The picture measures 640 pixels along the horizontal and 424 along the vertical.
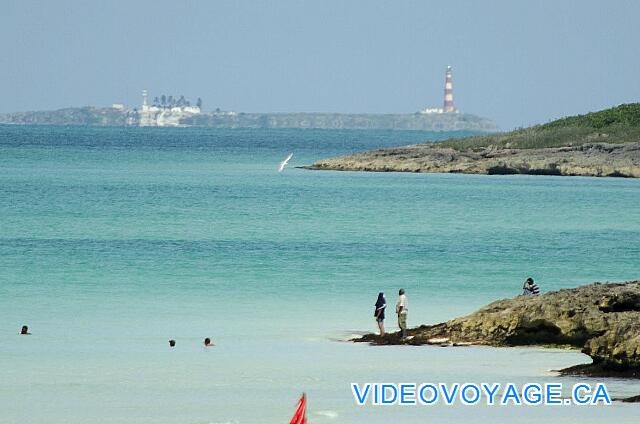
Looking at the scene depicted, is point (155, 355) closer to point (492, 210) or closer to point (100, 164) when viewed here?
point (492, 210)

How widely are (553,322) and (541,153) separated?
82.6 metres

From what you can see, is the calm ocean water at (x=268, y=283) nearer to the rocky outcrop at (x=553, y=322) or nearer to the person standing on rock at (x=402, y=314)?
the rocky outcrop at (x=553, y=322)

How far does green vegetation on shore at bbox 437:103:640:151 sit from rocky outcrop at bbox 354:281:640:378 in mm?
80254

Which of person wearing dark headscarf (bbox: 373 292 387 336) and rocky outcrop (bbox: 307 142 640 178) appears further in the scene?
rocky outcrop (bbox: 307 142 640 178)

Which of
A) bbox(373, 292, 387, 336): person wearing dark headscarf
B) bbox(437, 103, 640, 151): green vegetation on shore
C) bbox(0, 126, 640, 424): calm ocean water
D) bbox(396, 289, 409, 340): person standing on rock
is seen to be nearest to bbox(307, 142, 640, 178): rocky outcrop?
bbox(437, 103, 640, 151): green vegetation on shore

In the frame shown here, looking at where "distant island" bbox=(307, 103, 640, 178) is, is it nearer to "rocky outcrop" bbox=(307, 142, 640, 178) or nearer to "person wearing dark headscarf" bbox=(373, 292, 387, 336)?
"rocky outcrop" bbox=(307, 142, 640, 178)

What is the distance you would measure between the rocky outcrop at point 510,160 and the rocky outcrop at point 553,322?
242 ft

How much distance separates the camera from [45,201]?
251 feet

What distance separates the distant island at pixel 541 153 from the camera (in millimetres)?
102062

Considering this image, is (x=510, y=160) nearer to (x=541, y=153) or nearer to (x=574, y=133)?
(x=541, y=153)

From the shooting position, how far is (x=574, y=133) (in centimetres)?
11056

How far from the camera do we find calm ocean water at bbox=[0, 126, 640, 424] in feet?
71.4

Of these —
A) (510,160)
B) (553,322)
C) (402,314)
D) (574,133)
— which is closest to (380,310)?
(402,314)

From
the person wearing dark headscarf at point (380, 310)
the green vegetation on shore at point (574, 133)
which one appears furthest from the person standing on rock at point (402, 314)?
the green vegetation on shore at point (574, 133)
